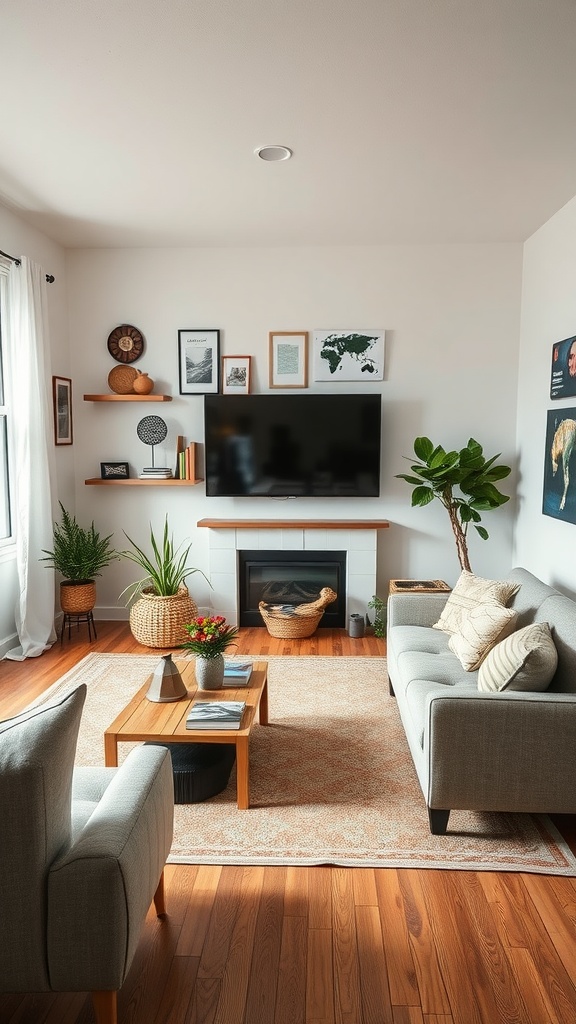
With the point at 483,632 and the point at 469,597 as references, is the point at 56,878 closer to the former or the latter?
the point at 483,632

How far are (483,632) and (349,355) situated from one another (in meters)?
2.78

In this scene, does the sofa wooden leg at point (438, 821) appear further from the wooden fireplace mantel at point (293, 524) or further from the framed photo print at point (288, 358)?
the framed photo print at point (288, 358)

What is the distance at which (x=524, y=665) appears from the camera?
2.43 meters

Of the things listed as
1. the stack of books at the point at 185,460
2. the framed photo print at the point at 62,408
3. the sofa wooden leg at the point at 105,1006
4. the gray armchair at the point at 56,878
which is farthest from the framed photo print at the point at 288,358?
the sofa wooden leg at the point at 105,1006

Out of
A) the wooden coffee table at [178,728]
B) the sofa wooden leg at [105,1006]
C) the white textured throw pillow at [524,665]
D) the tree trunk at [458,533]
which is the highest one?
the tree trunk at [458,533]

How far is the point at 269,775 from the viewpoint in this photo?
290 cm

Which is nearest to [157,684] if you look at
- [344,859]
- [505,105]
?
[344,859]

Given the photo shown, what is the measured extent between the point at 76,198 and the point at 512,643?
3492 millimetres

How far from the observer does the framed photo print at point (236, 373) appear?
5.21 metres

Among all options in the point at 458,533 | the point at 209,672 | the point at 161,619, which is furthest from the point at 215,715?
the point at 458,533

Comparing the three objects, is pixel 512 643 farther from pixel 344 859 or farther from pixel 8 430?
pixel 8 430

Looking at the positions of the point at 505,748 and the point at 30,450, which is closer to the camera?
the point at 505,748

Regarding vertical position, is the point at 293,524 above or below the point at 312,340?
below

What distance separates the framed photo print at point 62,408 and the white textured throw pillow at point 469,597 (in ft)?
10.1
